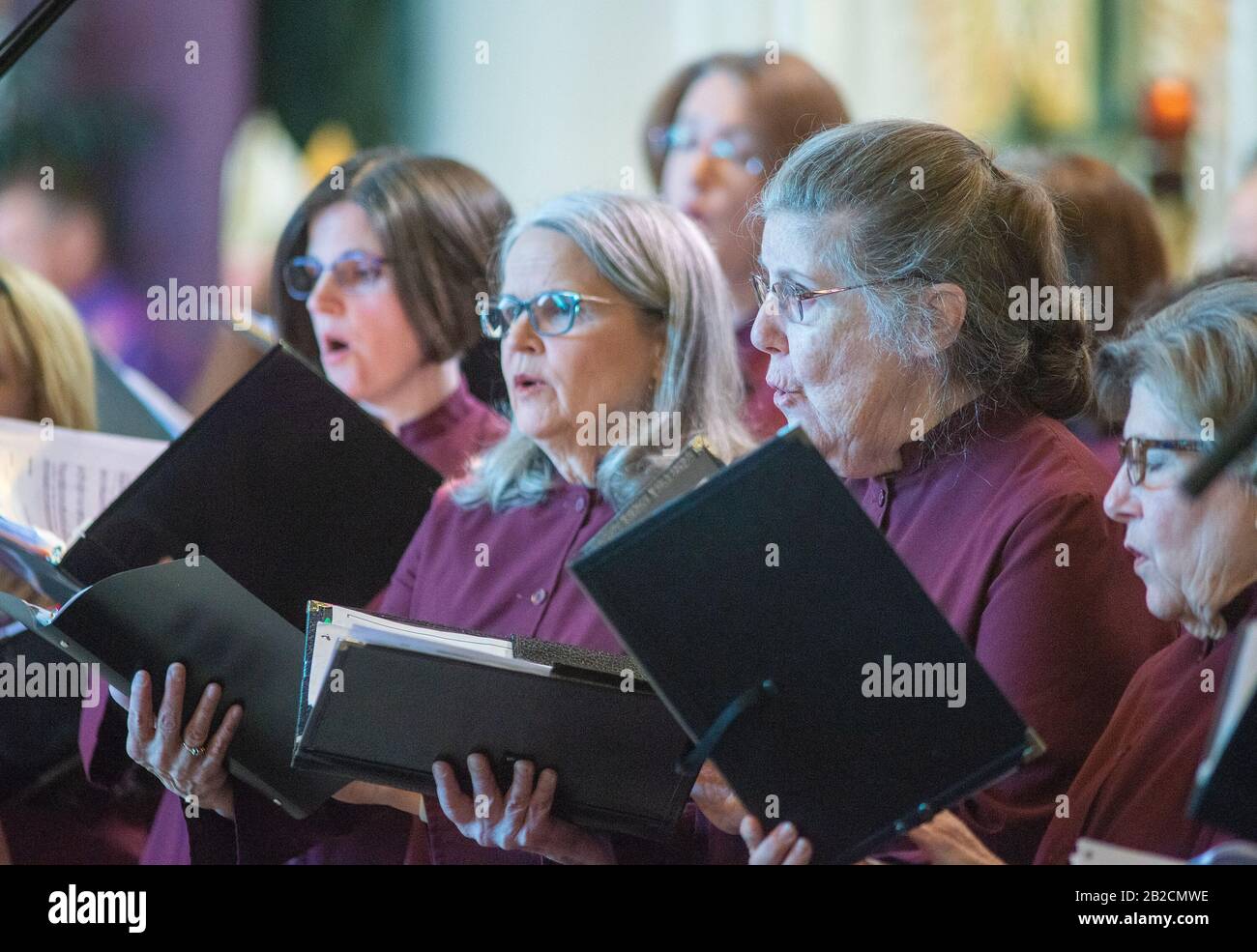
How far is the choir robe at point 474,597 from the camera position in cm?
265

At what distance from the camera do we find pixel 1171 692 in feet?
6.95

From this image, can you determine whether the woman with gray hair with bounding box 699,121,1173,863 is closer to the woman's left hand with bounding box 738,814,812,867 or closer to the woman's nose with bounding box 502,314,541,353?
the woman's left hand with bounding box 738,814,812,867

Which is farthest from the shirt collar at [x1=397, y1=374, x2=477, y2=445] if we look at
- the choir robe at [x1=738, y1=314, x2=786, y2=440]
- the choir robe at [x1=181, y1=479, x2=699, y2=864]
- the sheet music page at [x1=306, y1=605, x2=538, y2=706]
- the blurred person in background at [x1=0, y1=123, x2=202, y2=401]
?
the blurred person in background at [x1=0, y1=123, x2=202, y2=401]

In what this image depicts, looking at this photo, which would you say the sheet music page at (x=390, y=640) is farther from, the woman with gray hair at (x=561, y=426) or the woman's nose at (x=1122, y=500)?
the woman's nose at (x=1122, y=500)

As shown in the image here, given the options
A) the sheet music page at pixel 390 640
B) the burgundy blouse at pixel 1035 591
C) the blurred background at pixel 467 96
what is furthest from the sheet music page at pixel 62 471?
the blurred background at pixel 467 96

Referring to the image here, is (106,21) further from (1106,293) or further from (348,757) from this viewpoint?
(348,757)

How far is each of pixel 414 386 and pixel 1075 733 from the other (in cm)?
175

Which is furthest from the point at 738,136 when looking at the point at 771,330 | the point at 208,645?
the point at 208,645

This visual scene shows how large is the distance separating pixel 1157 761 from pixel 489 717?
0.90 m

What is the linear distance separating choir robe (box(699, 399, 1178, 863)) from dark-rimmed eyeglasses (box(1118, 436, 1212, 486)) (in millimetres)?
138

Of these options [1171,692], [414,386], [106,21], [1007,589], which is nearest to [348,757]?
[1007,589]

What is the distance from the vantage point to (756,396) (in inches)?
138

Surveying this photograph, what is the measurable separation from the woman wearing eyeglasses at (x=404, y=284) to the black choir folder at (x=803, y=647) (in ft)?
4.88
